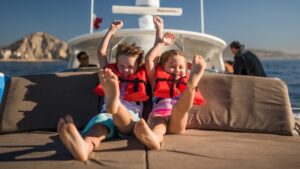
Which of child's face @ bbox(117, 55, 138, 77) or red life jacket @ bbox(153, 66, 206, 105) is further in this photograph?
child's face @ bbox(117, 55, 138, 77)

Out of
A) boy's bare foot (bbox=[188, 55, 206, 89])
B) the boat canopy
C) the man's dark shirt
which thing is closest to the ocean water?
the man's dark shirt

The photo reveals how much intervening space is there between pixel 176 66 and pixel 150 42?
461 centimetres

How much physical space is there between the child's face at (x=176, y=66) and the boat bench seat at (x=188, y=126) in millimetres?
359

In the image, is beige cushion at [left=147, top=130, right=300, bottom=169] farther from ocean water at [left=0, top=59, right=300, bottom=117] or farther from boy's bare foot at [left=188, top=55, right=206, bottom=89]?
ocean water at [left=0, top=59, right=300, bottom=117]

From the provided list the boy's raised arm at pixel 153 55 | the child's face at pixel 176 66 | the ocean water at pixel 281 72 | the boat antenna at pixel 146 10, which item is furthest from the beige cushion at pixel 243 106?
the boat antenna at pixel 146 10

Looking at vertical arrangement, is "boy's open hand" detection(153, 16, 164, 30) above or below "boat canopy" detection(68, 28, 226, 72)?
above

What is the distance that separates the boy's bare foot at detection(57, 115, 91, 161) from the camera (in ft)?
6.97

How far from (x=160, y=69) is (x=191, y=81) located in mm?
668

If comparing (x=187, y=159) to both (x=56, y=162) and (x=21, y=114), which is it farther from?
(x=21, y=114)

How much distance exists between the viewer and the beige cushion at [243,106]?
318 centimetres

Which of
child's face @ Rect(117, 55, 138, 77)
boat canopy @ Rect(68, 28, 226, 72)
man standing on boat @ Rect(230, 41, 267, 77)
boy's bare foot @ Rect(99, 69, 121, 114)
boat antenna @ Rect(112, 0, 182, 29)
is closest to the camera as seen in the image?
boy's bare foot @ Rect(99, 69, 121, 114)

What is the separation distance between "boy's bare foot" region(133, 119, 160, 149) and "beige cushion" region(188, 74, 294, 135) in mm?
914

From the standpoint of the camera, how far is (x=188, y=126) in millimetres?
3205

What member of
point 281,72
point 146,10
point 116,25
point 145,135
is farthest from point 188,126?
point 281,72
